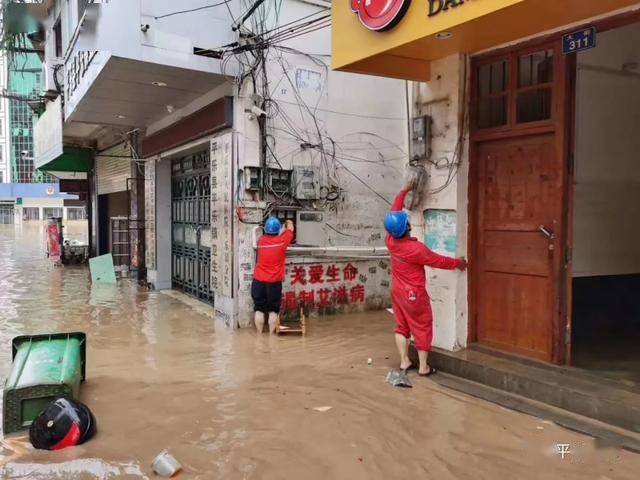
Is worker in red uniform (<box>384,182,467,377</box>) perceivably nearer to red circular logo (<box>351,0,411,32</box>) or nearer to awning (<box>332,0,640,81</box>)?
awning (<box>332,0,640,81</box>)

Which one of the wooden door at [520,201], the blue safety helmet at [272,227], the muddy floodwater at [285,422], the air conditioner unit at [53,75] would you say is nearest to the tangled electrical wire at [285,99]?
the blue safety helmet at [272,227]

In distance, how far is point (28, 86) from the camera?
679 inches

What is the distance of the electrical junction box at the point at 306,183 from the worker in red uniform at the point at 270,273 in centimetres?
101

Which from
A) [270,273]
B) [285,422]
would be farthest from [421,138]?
[285,422]

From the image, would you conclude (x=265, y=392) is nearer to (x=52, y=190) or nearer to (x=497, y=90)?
(x=497, y=90)

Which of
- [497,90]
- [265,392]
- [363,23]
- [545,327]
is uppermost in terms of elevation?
[363,23]

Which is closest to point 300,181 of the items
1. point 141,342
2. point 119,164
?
point 141,342

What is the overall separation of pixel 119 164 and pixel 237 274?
962 centimetres

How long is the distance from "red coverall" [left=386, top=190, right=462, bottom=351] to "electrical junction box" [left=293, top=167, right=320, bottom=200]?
3485 millimetres

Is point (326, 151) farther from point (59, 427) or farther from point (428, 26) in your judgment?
point (59, 427)

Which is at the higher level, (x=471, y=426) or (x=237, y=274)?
(x=237, y=274)

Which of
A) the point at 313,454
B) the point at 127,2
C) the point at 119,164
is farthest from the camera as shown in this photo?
the point at 119,164

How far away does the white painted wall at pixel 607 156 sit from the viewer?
5.95 meters

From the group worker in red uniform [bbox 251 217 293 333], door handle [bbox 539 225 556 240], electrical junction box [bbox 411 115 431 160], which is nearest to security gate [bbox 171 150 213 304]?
worker in red uniform [bbox 251 217 293 333]
